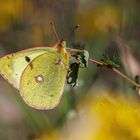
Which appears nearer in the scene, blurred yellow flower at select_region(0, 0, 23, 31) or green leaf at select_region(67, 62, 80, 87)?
green leaf at select_region(67, 62, 80, 87)

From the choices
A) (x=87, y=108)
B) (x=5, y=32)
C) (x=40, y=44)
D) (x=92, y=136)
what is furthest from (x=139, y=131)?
(x=5, y=32)

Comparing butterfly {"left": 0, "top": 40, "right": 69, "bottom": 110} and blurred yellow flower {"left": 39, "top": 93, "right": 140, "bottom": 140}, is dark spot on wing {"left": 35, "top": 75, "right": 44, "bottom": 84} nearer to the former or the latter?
butterfly {"left": 0, "top": 40, "right": 69, "bottom": 110}

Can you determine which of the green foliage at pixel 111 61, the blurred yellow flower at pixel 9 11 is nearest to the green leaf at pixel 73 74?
the green foliage at pixel 111 61

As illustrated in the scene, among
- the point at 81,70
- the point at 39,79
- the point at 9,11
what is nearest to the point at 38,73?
the point at 39,79

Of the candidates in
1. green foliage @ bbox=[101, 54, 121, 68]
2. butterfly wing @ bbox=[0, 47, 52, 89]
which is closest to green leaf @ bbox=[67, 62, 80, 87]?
green foliage @ bbox=[101, 54, 121, 68]

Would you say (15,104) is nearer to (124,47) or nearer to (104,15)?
(104,15)

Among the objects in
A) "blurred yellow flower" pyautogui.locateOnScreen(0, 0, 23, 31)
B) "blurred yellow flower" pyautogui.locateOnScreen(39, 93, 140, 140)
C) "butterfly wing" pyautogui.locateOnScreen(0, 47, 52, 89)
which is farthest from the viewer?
"blurred yellow flower" pyautogui.locateOnScreen(0, 0, 23, 31)

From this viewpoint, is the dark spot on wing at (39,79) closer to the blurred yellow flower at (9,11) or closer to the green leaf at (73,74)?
the green leaf at (73,74)

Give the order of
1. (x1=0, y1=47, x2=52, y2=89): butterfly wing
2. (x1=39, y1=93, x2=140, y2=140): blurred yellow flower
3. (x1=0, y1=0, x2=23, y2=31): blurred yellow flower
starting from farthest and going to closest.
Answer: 1. (x1=0, y1=0, x2=23, y2=31): blurred yellow flower
2. (x1=0, y1=47, x2=52, y2=89): butterfly wing
3. (x1=39, y1=93, x2=140, y2=140): blurred yellow flower
